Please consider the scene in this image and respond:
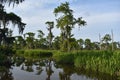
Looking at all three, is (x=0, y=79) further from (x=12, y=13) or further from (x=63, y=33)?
(x=63, y=33)

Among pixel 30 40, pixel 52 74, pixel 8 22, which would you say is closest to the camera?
pixel 52 74

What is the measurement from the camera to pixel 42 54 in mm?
56594

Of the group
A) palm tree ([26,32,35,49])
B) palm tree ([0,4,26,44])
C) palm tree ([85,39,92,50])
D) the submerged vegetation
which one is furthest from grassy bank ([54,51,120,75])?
palm tree ([85,39,92,50])

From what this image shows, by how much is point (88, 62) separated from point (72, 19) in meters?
27.8

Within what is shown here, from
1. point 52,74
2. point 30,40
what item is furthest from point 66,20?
point 30,40

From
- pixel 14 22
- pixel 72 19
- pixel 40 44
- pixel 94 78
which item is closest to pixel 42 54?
pixel 72 19

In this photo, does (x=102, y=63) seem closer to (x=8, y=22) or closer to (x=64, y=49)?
(x=8, y=22)

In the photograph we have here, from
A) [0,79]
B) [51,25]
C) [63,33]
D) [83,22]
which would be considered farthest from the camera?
[51,25]

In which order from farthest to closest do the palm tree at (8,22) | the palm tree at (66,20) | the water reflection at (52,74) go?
the palm tree at (66,20) → the palm tree at (8,22) → the water reflection at (52,74)

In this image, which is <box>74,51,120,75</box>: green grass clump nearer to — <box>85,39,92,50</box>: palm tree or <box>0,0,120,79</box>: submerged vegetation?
<box>0,0,120,79</box>: submerged vegetation

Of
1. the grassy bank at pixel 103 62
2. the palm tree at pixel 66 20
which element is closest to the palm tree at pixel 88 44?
the palm tree at pixel 66 20

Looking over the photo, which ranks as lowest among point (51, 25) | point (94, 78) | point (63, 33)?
point (94, 78)

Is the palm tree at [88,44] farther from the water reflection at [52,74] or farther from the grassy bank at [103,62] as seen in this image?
the water reflection at [52,74]

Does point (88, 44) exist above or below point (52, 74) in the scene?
above
